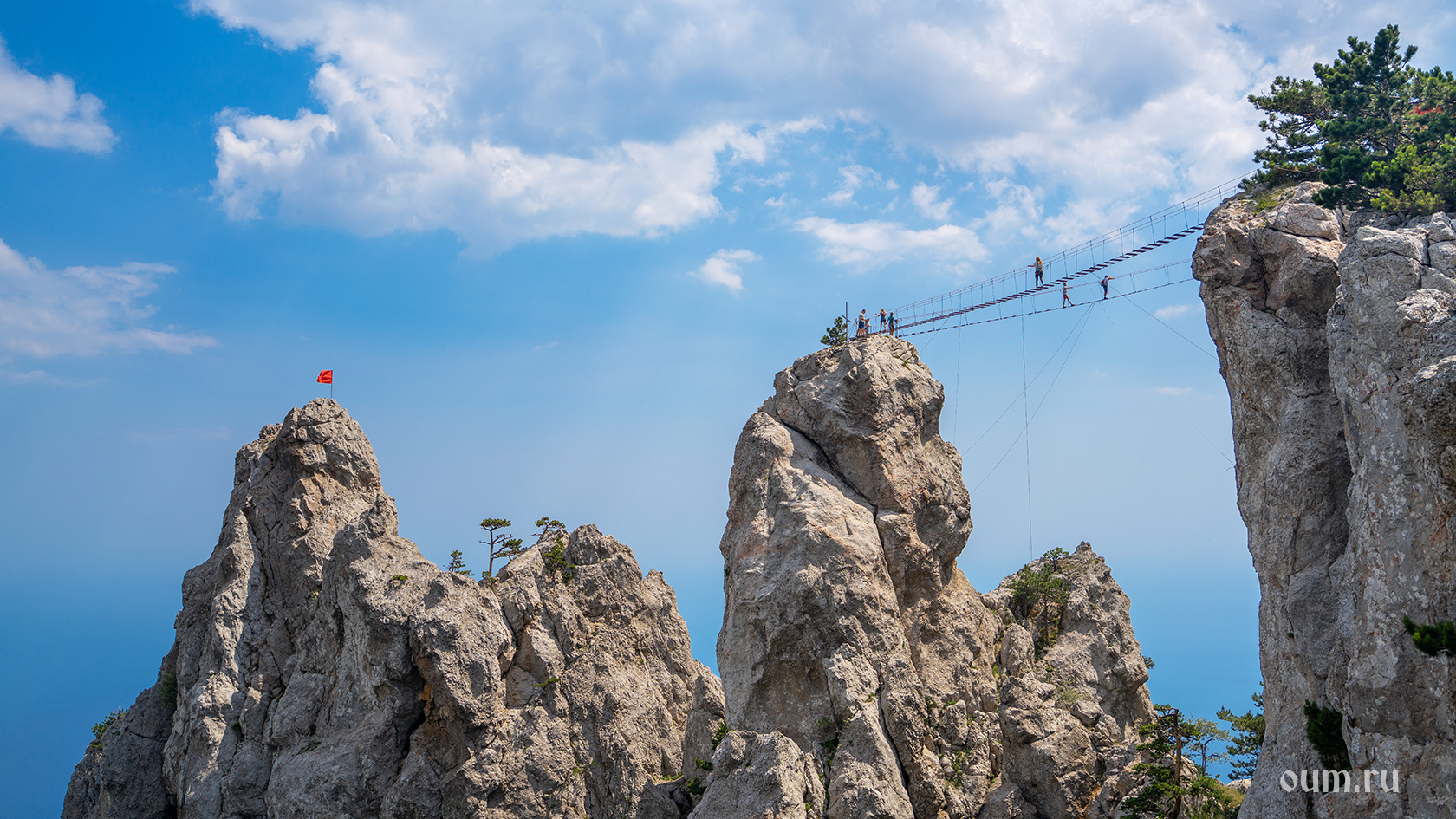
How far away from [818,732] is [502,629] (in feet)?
68.1

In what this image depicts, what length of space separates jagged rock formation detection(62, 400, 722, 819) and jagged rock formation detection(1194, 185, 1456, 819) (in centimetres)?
2924

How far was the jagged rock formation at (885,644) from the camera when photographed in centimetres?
4406

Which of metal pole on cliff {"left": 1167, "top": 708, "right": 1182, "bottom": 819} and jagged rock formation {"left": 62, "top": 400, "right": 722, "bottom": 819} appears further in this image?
jagged rock formation {"left": 62, "top": 400, "right": 722, "bottom": 819}

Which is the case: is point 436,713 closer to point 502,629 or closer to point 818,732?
point 502,629

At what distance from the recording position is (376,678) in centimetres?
5403

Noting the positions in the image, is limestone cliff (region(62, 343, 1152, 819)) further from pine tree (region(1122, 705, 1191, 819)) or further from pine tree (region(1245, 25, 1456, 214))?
pine tree (region(1245, 25, 1456, 214))

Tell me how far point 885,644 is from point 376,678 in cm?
2850

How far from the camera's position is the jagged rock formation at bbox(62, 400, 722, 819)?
5316 cm

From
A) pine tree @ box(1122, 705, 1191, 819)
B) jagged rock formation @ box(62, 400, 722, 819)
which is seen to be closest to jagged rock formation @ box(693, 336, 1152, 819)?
pine tree @ box(1122, 705, 1191, 819)

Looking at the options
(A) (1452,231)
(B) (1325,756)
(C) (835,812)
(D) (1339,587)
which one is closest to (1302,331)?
(A) (1452,231)

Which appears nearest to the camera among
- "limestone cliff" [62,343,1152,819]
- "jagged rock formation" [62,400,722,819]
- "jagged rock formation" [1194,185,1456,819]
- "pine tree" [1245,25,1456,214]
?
"jagged rock formation" [1194,185,1456,819]

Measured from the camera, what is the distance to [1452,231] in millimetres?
34250

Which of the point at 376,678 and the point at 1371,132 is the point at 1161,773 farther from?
the point at 376,678

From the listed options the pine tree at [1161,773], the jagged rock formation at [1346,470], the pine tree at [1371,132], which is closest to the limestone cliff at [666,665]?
the pine tree at [1161,773]
